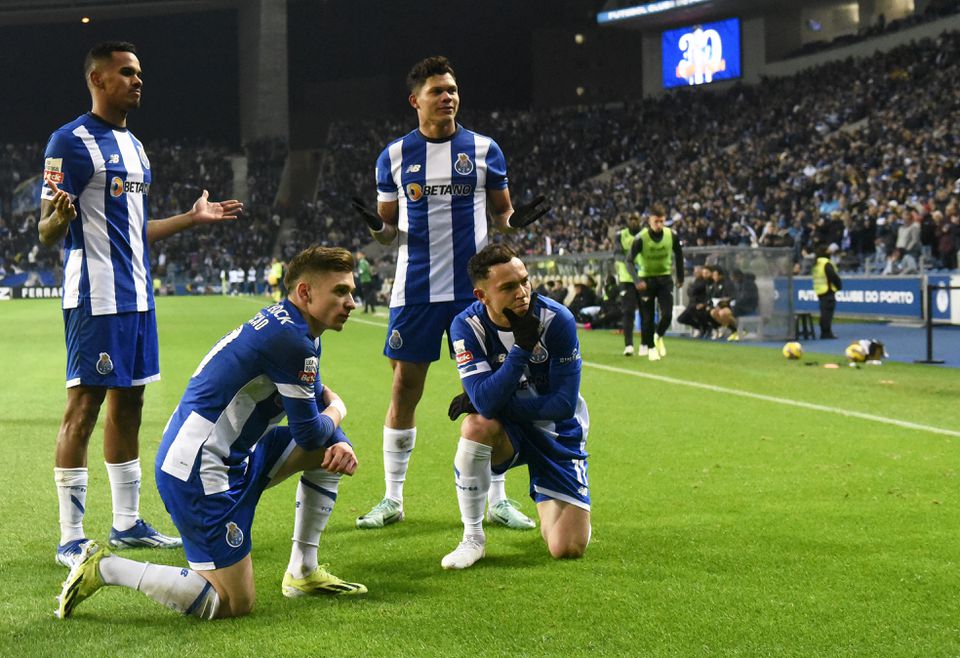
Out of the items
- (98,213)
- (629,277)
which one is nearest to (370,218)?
(98,213)

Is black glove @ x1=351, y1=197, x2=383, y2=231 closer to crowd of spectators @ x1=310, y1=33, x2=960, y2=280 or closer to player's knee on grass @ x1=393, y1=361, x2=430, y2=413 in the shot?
player's knee on grass @ x1=393, y1=361, x2=430, y2=413

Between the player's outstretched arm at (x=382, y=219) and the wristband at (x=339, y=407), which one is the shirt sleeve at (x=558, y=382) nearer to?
the wristband at (x=339, y=407)

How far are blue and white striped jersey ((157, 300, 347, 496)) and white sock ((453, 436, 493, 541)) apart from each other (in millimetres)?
888

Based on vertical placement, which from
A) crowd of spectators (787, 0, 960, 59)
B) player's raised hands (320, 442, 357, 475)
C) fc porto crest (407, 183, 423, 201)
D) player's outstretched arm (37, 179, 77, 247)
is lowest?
player's raised hands (320, 442, 357, 475)

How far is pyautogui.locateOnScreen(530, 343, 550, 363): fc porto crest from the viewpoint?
4.84 metres

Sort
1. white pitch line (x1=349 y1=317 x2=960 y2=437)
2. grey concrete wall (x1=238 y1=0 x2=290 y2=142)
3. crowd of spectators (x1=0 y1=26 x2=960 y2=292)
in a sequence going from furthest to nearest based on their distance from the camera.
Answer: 1. grey concrete wall (x1=238 y1=0 x2=290 y2=142)
2. crowd of spectators (x1=0 y1=26 x2=960 y2=292)
3. white pitch line (x1=349 y1=317 x2=960 y2=437)

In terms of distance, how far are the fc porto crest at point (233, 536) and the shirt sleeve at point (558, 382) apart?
1.41 metres

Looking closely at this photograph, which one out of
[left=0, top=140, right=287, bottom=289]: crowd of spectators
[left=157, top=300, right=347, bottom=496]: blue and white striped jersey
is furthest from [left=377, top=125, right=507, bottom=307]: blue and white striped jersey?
[left=0, top=140, right=287, bottom=289]: crowd of spectators

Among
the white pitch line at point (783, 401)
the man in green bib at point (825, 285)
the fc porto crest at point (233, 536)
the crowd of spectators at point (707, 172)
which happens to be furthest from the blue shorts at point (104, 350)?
the crowd of spectators at point (707, 172)

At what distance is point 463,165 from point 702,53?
142 ft

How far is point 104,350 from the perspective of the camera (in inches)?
188

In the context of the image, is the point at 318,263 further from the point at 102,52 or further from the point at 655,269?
the point at 655,269

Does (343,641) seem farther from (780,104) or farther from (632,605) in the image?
(780,104)

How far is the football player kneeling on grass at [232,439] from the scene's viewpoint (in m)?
3.82
